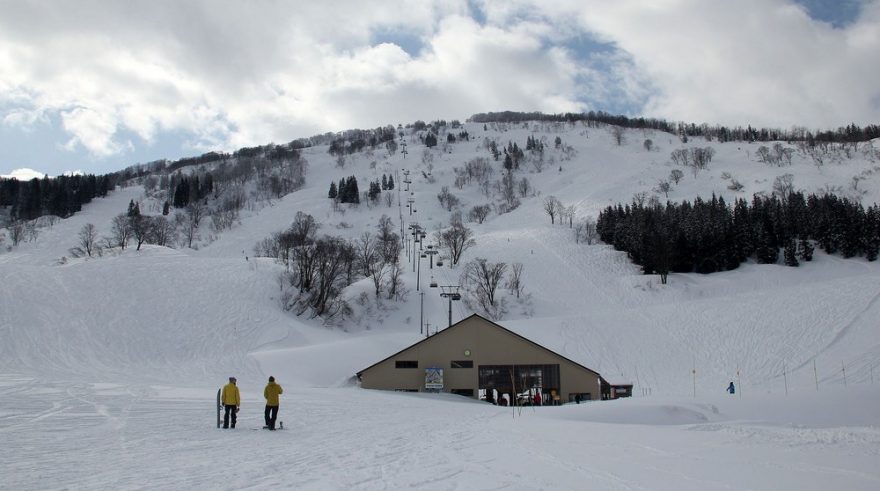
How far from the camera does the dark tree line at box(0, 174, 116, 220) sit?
12773cm

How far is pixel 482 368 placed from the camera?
4028 centimetres

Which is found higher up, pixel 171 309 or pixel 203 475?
pixel 171 309

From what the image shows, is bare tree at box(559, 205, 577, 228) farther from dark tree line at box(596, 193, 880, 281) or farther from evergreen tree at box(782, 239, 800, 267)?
evergreen tree at box(782, 239, 800, 267)

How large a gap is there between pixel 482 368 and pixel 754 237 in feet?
185

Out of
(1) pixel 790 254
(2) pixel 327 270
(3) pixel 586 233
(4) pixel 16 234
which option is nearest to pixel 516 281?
(2) pixel 327 270

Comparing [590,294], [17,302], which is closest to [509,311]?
[590,294]

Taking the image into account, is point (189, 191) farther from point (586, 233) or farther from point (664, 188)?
point (664, 188)

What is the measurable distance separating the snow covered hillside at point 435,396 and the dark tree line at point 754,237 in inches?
98.6

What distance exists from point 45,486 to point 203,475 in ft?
6.42

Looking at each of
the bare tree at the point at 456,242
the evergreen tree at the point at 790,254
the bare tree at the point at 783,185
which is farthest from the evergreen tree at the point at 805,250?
the bare tree at the point at 456,242

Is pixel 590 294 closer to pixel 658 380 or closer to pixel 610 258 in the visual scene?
pixel 610 258

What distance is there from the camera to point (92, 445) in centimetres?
1123

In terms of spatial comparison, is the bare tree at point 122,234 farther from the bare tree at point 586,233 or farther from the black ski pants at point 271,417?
the black ski pants at point 271,417

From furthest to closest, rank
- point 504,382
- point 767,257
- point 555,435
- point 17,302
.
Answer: point 767,257 < point 17,302 < point 504,382 < point 555,435
